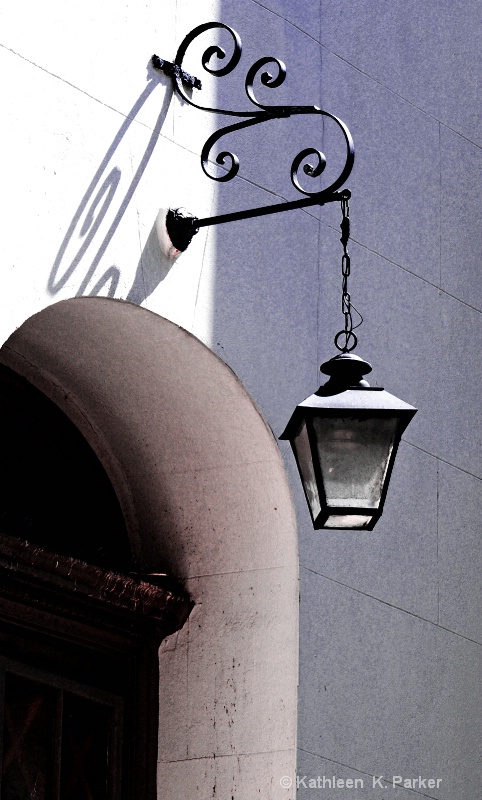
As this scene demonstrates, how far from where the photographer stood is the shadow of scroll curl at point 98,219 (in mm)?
4945

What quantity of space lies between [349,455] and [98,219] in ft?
3.90

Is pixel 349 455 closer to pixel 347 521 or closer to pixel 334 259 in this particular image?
pixel 347 521

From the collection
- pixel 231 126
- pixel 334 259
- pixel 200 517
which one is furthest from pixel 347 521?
pixel 334 259

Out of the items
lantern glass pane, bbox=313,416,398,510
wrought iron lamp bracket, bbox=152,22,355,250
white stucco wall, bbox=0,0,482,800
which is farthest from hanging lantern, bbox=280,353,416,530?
white stucco wall, bbox=0,0,482,800

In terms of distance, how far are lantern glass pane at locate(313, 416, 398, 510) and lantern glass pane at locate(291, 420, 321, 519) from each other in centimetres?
6

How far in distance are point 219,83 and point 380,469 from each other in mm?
1787

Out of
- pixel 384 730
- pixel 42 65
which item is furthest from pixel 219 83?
pixel 384 730

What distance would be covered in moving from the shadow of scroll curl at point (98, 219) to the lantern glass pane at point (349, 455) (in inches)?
35.8

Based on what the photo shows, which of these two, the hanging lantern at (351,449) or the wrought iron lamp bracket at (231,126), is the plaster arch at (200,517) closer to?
the wrought iron lamp bracket at (231,126)

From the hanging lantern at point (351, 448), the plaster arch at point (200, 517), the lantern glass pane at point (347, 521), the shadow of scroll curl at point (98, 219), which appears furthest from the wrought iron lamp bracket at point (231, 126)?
the lantern glass pane at point (347, 521)

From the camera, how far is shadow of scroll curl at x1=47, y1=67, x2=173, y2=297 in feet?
16.2

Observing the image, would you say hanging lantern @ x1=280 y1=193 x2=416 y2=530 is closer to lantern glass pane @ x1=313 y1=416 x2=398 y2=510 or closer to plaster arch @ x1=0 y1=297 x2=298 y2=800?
lantern glass pane @ x1=313 y1=416 x2=398 y2=510

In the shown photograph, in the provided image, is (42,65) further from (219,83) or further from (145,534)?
(145,534)

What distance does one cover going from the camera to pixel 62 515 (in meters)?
5.86
